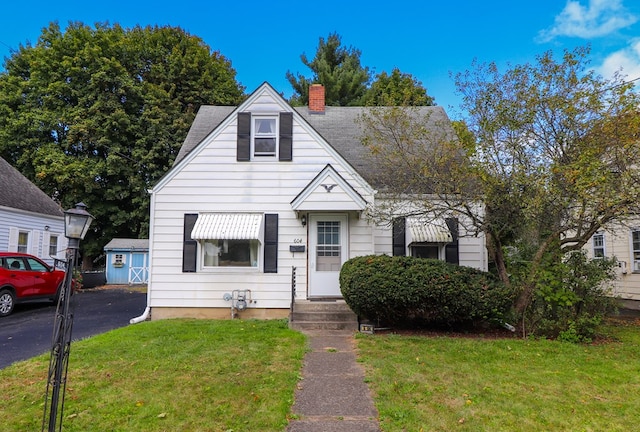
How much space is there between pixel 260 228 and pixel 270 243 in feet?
1.58

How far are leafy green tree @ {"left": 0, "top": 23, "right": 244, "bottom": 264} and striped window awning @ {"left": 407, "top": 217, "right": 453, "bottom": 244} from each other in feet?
62.3

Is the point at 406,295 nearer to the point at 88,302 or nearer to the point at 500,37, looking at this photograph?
the point at 500,37

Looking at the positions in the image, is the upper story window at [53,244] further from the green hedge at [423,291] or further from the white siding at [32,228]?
the green hedge at [423,291]

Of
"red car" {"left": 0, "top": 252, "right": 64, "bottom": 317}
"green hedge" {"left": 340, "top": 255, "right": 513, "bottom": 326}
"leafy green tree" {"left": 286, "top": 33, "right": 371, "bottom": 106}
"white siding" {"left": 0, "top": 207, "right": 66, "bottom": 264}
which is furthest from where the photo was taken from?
"leafy green tree" {"left": 286, "top": 33, "right": 371, "bottom": 106}

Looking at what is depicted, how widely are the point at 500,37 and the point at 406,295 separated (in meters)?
9.26

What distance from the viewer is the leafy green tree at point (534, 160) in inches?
270

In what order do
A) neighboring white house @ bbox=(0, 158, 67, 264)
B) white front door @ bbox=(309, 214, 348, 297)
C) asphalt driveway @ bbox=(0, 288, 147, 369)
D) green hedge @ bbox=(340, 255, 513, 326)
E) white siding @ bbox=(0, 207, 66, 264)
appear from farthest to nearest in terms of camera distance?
neighboring white house @ bbox=(0, 158, 67, 264)
white siding @ bbox=(0, 207, 66, 264)
white front door @ bbox=(309, 214, 348, 297)
green hedge @ bbox=(340, 255, 513, 326)
asphalt driveway @ bbox=(0, 288, 147, 369)

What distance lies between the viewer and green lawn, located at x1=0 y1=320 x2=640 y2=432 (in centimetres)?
394

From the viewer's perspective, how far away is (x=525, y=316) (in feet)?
26.4

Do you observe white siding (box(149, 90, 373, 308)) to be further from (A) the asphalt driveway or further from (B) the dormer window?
(A) the asphalt driveway

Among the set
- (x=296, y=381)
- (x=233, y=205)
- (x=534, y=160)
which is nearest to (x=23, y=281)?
(x=233, y=205)

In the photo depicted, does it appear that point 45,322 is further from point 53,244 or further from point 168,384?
point 53,244

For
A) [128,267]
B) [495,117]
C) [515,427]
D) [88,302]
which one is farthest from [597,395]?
[128,267]

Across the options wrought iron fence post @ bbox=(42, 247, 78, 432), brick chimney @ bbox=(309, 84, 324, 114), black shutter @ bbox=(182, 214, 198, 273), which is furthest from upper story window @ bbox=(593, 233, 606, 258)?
wrought iron fence post @ bbox=(42, 247, 78, 432)
